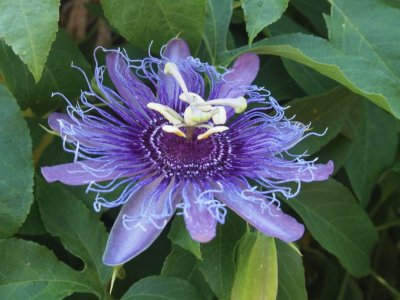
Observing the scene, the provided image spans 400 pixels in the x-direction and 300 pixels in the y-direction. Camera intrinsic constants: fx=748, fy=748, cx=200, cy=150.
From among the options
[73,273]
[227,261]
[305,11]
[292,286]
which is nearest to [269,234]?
[227,261]

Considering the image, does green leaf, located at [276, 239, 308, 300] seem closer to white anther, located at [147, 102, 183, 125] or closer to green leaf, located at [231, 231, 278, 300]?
green leaf, located at [231, 231, 278, 300]

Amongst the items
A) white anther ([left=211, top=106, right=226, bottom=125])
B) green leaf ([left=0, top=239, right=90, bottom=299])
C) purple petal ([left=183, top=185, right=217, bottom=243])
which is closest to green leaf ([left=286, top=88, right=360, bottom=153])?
white anther ([left=211, top=106, right=226, bottom=125])

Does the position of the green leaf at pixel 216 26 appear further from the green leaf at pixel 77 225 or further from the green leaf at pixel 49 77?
the green leaf at pixel 77 225

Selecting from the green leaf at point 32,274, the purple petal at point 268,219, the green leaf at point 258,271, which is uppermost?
the purple petal at point 268,219

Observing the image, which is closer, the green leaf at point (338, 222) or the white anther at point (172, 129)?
the white anther at point (172, 129)

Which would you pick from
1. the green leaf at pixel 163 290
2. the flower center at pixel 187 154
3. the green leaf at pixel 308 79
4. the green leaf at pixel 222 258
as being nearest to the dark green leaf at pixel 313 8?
the green leaf at pixel 308 79

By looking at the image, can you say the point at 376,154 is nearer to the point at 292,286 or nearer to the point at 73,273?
the point at 292,286
